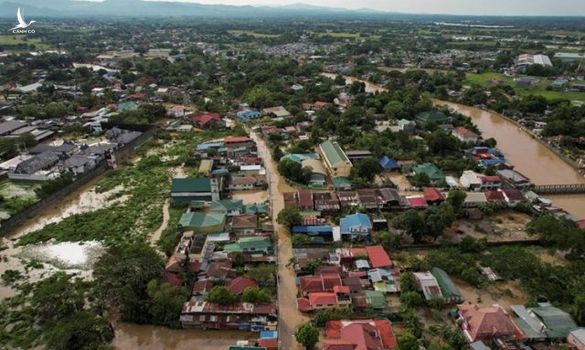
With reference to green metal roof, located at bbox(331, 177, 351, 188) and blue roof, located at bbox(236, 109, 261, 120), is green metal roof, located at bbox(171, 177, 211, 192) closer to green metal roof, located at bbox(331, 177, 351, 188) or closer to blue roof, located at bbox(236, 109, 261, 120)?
green metal roof, located at bbox(331, 177, 351, 188)

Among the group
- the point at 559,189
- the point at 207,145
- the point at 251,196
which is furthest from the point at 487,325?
the point at 207,145

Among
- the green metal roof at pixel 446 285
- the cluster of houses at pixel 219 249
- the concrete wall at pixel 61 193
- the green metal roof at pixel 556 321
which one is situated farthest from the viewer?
the concrete wall at pixel 61 193

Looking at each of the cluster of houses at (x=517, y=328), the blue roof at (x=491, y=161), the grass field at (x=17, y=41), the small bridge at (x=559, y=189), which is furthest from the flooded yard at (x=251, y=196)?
the grass field at (x=17, y=41)

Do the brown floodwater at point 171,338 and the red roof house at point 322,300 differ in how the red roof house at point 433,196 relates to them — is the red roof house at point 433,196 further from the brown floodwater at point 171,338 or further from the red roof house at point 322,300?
the brown floodwater at point 171,338

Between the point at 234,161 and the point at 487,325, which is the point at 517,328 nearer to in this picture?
the point at 487,325

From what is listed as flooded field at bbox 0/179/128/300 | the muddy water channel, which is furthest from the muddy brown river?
flooded field at bbox 0/179/128/300

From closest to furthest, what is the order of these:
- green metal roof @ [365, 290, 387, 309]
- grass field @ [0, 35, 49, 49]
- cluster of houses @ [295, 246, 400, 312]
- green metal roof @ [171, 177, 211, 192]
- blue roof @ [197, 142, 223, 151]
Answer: green metal roof @ [365, 290, 387, 309], cluster of houses @ [295, 246, 400, 312], green metal roof @ [171, 177, 211, 192], blue roof @ [197, 142, 223, 151], grass field @ [0, 35, 49, 49]
